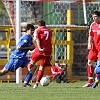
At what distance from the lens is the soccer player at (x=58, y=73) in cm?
1872

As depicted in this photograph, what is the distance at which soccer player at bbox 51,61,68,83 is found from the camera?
18.7 meters

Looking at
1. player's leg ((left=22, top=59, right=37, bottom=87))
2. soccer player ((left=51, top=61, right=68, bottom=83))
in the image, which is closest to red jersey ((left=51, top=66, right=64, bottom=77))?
soccer player ((left=51, top=61, right=68, bottom=83))

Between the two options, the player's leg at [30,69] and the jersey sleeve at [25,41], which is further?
the player's leg at [30,69]

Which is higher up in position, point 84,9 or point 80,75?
point 84,9

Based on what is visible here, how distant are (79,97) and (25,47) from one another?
354 centimetres

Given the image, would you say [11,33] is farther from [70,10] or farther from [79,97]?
[79,97]

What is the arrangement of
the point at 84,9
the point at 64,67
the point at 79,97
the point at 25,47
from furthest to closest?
the point at 84,9 < the point at 64,67 < the point at 25,47 < the point at 79,97

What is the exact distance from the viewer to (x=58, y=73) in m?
18.8

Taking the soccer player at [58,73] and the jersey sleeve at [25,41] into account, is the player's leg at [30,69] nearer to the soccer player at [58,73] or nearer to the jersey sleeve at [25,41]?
the jersey sleeve at [25,41]

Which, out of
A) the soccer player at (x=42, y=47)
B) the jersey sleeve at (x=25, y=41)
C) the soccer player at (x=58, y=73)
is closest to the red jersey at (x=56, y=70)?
the soccer player at (x=58, y=73)

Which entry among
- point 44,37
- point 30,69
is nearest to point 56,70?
point 44,37

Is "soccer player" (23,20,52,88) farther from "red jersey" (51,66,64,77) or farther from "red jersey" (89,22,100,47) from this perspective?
"red jersey" (51,66,64,77)

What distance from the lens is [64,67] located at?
19328mm

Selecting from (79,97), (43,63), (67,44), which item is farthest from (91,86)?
(67,44)
